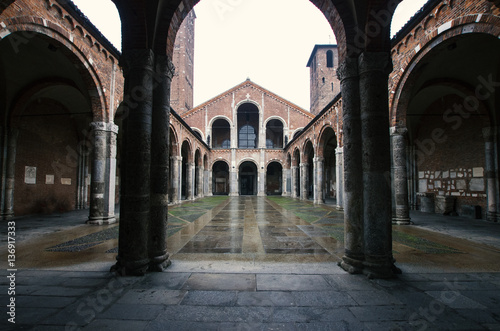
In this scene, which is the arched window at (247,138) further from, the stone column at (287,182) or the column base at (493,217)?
the column base at (493,217)

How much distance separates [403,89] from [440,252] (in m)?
5.60

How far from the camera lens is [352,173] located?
3621 millimetres

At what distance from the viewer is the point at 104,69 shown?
27.6 feet

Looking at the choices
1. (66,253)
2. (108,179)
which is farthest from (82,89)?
(66,253)

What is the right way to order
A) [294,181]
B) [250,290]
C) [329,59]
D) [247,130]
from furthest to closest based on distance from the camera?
[329,59], [247,130], [294,181], [250,290]

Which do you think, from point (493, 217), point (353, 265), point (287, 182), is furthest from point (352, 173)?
point (287, 182)

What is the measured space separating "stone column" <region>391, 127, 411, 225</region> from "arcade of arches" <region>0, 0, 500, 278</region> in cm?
4

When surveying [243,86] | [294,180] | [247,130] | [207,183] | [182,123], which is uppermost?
[243,86]

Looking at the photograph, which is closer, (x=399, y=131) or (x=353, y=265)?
(x=353, y=265)

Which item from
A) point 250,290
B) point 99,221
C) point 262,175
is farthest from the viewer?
point 262,175

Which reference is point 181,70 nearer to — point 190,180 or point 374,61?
point 190,180

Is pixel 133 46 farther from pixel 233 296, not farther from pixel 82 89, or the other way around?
pixel 82 89

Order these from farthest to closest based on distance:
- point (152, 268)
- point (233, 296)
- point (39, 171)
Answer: point (39, 171) < point (152, 268) < point (233, 296)

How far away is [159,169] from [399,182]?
25.5 feet
